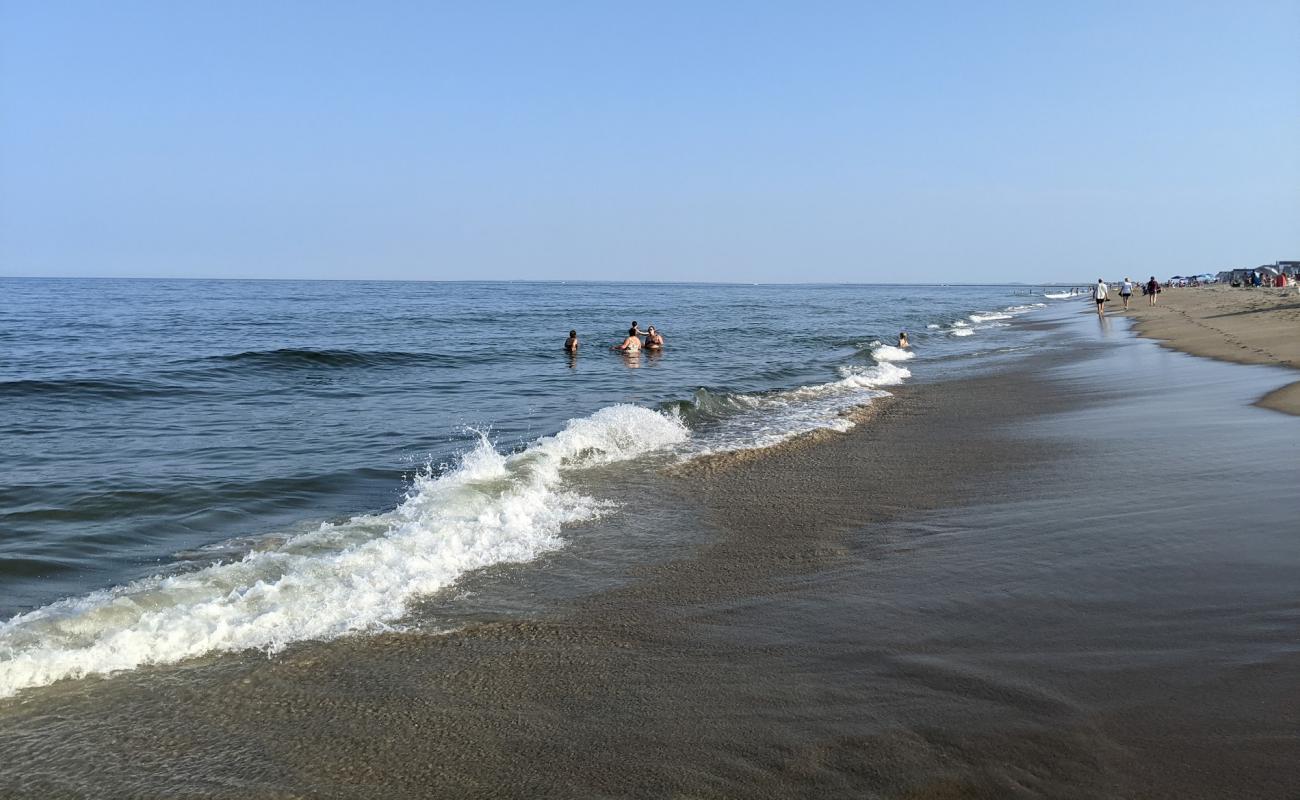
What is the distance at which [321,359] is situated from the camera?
79.4ft

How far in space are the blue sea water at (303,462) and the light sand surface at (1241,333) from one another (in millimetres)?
4953

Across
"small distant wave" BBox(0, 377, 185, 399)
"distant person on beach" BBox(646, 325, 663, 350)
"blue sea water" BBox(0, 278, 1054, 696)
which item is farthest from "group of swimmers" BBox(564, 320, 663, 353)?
"small distant wave" BBox(0, 377, 185, 399)

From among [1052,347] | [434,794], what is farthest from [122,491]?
[1052,347]

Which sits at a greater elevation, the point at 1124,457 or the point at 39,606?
the point at 1124,457

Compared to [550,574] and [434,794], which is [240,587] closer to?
[550,574]

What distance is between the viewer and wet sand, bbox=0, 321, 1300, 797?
3248 mm

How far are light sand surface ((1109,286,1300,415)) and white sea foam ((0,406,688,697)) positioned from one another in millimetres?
9011

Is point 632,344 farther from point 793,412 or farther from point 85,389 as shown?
point 85,389

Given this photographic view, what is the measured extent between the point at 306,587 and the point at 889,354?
22422 millimetres

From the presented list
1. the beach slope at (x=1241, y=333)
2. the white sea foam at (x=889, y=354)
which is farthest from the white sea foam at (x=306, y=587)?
the white sea foam at (x=889, y=354)

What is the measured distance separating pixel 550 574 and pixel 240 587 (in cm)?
201

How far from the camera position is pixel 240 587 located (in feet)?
18.7

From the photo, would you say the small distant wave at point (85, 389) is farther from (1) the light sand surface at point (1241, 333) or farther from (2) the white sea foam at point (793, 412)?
(1) the light sand surface at point (1241, 333)

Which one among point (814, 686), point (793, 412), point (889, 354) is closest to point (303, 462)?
point (793, 412)
